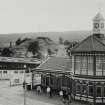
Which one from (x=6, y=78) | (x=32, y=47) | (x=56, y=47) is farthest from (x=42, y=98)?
(x=56, y=47)

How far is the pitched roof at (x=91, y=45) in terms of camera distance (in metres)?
28.4

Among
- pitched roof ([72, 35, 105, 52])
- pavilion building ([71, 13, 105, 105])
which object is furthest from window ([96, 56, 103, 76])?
pitched roof ([72, 35, 105, 52])

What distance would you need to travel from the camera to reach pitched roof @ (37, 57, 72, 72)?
34.7 m

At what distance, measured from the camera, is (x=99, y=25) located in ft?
105

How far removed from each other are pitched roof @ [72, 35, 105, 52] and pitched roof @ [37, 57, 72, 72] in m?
4.63

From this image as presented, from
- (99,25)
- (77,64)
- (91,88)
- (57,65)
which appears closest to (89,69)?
(77,64)

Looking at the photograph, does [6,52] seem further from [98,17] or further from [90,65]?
[90,65]

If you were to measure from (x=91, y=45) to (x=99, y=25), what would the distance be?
409 centimetres

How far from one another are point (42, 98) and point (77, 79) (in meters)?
5.06

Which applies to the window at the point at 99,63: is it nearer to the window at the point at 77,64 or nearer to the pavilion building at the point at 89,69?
the pavilion building at the point at 89,69

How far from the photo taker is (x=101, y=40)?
3119 centimetres

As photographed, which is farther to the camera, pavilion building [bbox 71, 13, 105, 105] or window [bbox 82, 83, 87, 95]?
window [bbox 82, 83, 87, 95]

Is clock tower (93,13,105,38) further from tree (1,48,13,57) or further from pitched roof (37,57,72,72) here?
tree (1,48,13,57)

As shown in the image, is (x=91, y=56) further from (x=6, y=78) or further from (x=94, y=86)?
(x=6, y=78)
